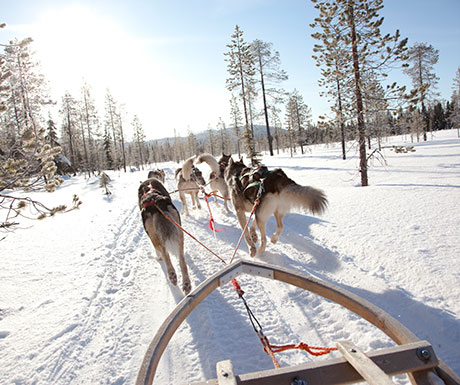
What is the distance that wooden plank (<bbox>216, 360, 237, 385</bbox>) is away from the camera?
1231mm

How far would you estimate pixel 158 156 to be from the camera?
333 feet

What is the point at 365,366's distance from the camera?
4.01 ft

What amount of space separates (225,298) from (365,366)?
2.80m

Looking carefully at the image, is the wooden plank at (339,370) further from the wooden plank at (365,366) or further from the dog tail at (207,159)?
the dog tail at (207,159)

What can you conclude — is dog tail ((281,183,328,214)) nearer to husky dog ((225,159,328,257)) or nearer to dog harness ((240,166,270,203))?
husky dog ((225,159,328,257))

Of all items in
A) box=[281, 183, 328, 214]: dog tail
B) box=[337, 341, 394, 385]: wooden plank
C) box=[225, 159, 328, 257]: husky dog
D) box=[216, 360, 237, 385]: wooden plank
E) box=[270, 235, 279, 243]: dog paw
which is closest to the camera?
box=[337, 341, 394, 385]: wooden plank

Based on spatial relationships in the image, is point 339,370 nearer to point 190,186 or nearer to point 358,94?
point 190,186

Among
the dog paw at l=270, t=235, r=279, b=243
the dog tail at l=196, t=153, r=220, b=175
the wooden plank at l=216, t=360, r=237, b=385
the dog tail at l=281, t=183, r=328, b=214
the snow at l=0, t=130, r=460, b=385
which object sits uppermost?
the dog tail at l=196, t=153, r=220, b=175

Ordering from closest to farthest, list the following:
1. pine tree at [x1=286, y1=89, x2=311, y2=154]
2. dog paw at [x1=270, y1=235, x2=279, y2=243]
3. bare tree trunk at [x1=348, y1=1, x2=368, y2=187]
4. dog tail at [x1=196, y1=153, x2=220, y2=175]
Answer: dog paw at [x1=270, y1=235, x2=279, y2=243]
dog tail at [x1=196, y1=153, x2=220, y2=175]
bare tree trunk at [x1=348, y1=1, x2=368, y2=187]
pine tree at [x1=286, y1=89, x2=311, y2=154]

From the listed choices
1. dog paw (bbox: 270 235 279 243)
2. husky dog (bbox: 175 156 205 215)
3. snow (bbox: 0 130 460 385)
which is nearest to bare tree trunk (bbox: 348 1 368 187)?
snow (bbox: 0 130 460 385)

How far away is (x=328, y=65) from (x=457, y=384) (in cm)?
1197

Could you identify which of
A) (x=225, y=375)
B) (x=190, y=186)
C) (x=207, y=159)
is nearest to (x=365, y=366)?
(x=225, y=375)

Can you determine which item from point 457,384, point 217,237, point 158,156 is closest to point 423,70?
point 217,237

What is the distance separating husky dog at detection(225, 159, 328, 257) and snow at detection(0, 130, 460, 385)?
0.67 meters
